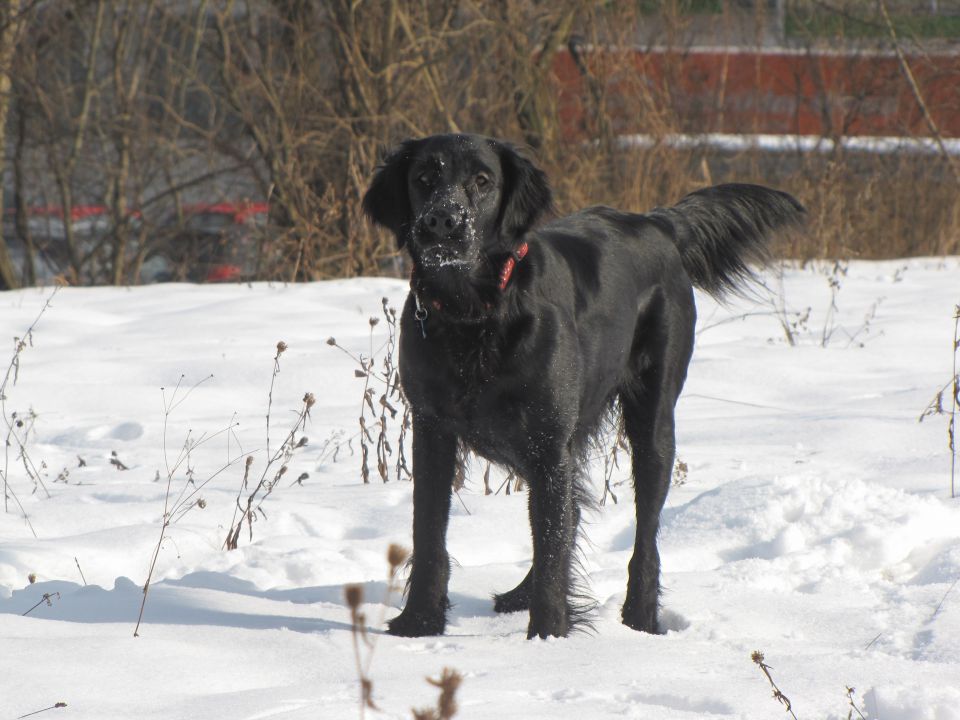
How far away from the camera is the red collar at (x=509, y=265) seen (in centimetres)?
277

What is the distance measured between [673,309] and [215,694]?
5.96 feet

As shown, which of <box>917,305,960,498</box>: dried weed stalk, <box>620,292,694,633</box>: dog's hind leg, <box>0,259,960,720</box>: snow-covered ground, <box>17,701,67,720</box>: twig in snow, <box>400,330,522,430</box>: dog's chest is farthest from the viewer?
<box>917,305,960,498</box>: dried weed stalk

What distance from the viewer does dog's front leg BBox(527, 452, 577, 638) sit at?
9.02ft

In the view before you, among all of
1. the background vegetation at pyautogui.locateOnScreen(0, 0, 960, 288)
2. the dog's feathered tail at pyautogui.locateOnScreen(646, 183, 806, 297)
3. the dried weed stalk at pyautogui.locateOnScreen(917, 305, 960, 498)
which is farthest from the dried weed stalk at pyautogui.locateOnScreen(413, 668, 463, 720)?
the background vegetation at pyautogui.locateOnScreen(0, 0, 960, 288)

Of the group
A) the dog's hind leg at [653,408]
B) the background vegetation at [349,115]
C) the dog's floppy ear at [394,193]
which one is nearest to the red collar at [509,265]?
the dog's floppy ear at [394,193]

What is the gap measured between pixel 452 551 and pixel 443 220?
1.24m

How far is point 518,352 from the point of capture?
2.73 meters

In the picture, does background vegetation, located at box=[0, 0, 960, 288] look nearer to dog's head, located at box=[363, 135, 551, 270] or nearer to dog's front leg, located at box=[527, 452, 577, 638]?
dog's head, located at box=[363, 135, 551, 270]

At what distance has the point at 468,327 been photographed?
2.74 meters

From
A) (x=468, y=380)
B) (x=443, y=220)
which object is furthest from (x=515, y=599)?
(x=443, y=220)

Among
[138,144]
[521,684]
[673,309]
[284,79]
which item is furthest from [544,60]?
[521,684]

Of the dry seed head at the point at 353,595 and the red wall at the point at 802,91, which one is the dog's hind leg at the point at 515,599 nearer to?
the dry seed head at the point at 353,595

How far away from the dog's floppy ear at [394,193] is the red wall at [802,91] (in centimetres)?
753

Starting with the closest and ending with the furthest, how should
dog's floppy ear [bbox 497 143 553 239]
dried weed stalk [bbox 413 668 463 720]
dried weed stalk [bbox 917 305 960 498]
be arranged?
1. dried weed stalk [bbox 413 668 463 720]
2. dog's floppy ear [bbox 497 143 553 239]
3. dried weed stalk [bbox 917 305 960 498]
